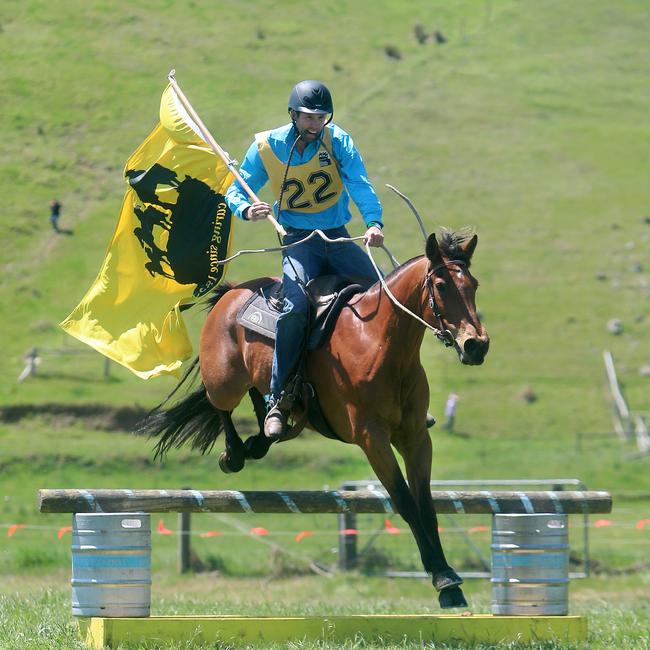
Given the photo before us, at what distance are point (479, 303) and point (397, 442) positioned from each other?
3491cm

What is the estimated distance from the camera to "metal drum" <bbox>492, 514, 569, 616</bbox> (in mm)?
8820

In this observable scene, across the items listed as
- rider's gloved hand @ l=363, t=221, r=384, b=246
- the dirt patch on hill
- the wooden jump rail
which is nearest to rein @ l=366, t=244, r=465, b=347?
rider's gloved hand @ l=363, t=221, r=384, b=246

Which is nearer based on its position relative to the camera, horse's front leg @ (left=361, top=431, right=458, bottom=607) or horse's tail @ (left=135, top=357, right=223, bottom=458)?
horse's front leg @ (left=361, top=431, right=458, bottom=607)

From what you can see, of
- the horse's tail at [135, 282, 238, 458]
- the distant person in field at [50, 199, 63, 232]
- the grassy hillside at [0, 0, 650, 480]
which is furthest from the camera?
the distant person in field at [50, 199, 63, 232]

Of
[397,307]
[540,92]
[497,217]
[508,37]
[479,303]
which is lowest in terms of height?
[397,307]

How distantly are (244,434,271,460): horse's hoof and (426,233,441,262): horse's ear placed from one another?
268 centimetres

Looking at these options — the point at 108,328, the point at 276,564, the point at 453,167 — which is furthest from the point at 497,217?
the point at 108,328

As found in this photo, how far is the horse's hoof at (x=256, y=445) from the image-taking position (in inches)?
410

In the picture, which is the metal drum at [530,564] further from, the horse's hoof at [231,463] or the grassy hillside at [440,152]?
the grassy hillside at [440,152]

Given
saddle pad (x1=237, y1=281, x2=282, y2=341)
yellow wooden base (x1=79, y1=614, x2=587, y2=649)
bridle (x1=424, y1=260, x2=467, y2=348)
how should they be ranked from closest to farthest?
yellow wooden base (x1=79, y1=614, x2=587, y2=649), bridle (x1=424, y1=260, x2=467, y2=348), saddle pad (x1=237, y1=281, x2=282, y2=341)

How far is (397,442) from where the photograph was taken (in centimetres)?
895

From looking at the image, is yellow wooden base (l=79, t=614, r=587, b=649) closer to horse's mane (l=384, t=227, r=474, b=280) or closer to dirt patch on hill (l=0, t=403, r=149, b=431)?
horse's mane (l=384, t=227, r=474, b=280)

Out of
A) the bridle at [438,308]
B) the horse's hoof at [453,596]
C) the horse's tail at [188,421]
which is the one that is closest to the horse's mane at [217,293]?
the horse's tail at [188,421]

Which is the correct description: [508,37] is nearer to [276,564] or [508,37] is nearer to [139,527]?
[276,564]
